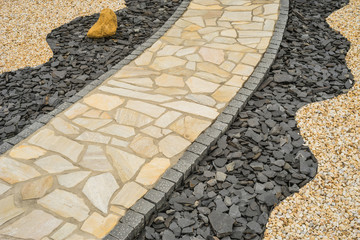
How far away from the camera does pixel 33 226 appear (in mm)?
3699

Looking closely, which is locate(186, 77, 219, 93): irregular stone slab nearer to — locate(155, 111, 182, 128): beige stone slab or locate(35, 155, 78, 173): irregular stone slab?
locate(155, 111, 182, 128): beige stone slab

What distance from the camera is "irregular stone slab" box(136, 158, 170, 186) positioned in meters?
4.20

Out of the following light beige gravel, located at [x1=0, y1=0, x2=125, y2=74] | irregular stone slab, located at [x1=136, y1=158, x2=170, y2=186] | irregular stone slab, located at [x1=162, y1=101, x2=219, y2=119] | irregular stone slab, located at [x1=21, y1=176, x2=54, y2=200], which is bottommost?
irregular stone slab, located at [x1=136, y1=158, x2=170, y2=186]

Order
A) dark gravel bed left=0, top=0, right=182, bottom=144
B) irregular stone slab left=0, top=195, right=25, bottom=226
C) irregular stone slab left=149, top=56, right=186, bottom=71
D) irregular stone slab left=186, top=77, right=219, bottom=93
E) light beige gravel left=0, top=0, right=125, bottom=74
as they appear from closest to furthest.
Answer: irregular stone slab left=0, top=195, right=25, bottom=226 → dark gravel bed left=0, top=0, right=182, bottom=144 → irregular stone slab left=186, top=77, right=219, bottom=93 → irregular stone slab left=149, top=56, right=186, bottom=71 → light beige gravel left=0, top=0, right=125, bottom=74

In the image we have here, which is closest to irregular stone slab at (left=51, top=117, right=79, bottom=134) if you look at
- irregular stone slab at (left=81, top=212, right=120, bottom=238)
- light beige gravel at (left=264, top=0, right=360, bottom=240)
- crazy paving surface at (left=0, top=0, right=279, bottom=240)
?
crazy paving surface at (left=0, top=0, right=279, bottom=240)

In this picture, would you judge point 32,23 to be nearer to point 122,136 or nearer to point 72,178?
point 122,136

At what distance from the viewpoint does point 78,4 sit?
28.0ft

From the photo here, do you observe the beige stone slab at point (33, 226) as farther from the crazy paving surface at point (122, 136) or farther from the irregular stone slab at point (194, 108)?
the irregular stone slab at point (194, 108)

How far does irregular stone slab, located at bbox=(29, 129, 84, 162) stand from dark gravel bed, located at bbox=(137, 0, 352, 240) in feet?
4.66

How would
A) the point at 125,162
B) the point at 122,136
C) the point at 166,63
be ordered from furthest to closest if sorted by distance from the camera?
1. the point at 166,63
2. the point at 122,136
3. the point at 125,162

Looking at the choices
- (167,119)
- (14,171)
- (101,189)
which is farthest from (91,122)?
(101,189)

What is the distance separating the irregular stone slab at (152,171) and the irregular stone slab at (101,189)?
31 centimetres

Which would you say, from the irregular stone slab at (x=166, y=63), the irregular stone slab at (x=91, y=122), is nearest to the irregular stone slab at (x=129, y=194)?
the irregular stone slab at (x=91, y=122)

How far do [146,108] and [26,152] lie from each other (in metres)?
→ 1.73
